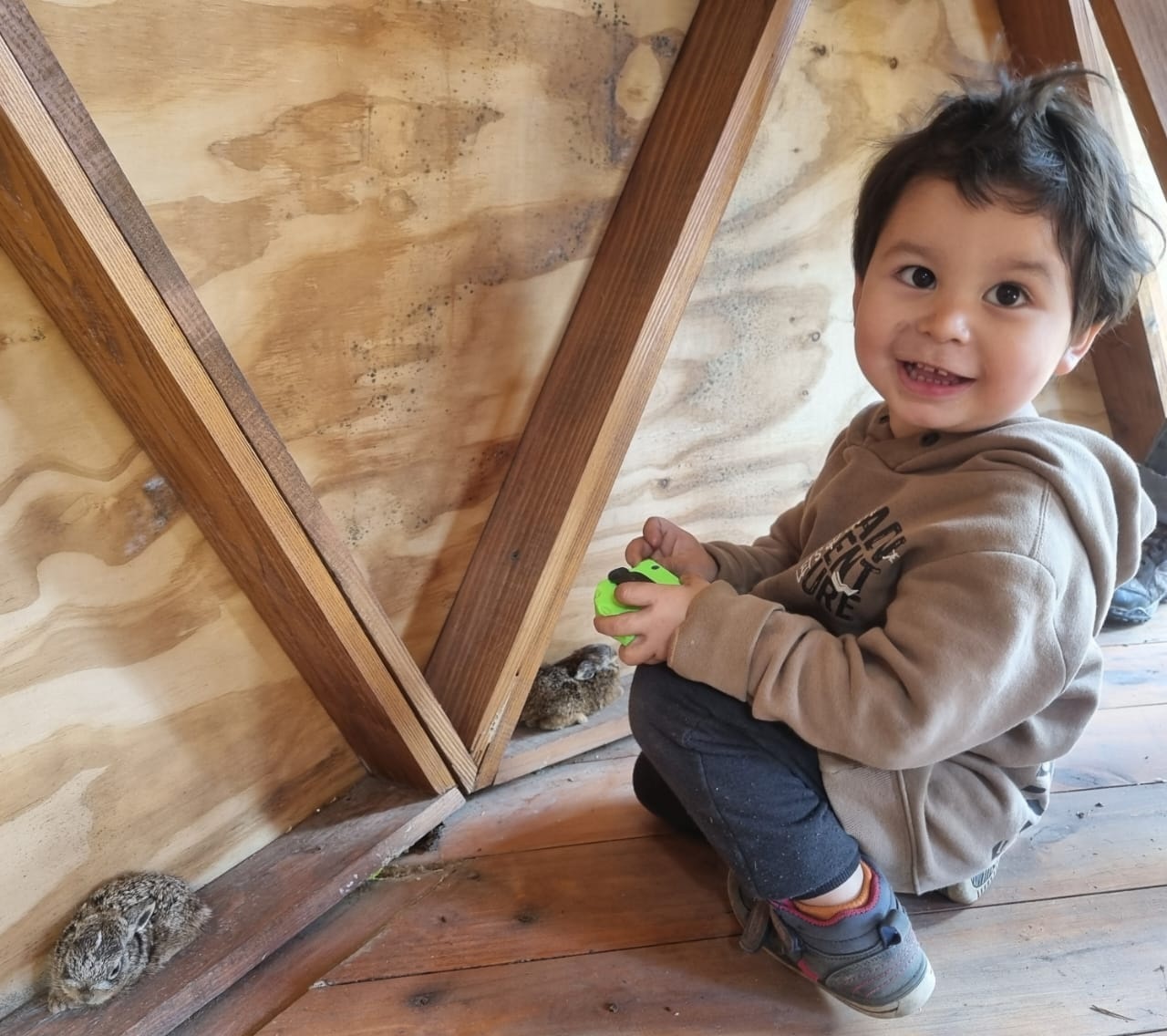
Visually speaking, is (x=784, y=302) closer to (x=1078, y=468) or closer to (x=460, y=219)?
(x=460, y=219)

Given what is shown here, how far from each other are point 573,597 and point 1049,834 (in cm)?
67

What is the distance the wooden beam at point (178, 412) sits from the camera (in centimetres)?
74

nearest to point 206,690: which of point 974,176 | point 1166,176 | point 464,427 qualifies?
point 464,427

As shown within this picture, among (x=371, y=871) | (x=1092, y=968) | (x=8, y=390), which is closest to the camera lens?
(x=8, y=390)

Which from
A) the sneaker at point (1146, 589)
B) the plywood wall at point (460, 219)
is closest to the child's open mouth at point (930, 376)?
the plywood wall at point (460, 219)

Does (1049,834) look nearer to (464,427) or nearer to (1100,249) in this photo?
(1100,249)

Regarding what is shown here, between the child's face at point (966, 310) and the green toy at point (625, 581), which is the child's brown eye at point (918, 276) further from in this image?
the green toy at point (625, 581)

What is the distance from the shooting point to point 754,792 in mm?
913

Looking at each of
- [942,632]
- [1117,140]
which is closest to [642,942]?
[942,632]

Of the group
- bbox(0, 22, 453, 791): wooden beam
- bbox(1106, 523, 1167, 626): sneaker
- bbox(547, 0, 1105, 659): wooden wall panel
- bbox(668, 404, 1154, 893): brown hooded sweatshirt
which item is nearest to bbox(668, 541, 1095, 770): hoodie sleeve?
bbox(668, 404, 1154, 893): brown hooded sweatshirt

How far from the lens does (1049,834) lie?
115 cm

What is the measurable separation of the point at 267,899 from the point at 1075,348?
39.0 inches

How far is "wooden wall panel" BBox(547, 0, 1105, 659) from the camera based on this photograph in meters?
1.38

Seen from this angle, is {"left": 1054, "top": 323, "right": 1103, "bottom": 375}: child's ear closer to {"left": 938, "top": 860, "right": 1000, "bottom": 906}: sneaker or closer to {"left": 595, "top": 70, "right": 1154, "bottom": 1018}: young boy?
{"left": 595, "top": 70, "right": 1154, "bottom": 1018}: young boy
